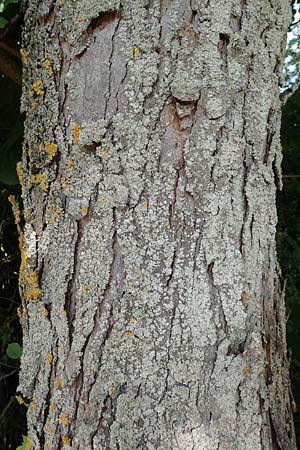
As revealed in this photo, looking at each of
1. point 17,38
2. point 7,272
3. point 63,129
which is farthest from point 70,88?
point 7,272

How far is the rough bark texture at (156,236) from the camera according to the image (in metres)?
0.77

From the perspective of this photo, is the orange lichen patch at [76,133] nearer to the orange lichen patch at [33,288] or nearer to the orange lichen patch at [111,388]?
the orange lichen patch at [33,288]

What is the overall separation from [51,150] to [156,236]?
24 centimetres

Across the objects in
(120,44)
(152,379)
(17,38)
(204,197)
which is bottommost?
(152,379)

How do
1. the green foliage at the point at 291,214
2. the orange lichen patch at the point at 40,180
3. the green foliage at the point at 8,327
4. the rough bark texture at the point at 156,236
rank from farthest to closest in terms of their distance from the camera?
1. the green foliage at the point at 8,327
2. the green foliage at the point at 291,214
3. the orange lichen patch at the point at 40,180
4. the rough bark texture at the point at 156,236

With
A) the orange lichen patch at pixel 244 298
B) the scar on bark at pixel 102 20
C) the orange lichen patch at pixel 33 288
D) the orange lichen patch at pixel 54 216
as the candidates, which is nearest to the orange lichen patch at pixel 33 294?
the orange lichen patch at pixel 33 288

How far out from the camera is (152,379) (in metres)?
0.77

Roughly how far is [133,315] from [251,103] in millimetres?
405

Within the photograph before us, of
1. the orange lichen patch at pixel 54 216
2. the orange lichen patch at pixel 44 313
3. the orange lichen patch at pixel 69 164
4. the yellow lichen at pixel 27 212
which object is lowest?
the orange lichen patch at pixel 44 313

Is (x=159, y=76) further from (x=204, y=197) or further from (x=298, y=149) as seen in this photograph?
(x=298, y=149)

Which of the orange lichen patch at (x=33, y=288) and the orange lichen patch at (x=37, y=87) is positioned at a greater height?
the orange lichen patch at (x=37, y=87)

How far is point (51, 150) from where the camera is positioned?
86cm

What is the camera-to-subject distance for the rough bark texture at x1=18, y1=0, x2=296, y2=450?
2.53 ft

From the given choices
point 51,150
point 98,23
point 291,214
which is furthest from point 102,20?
point 291,214
